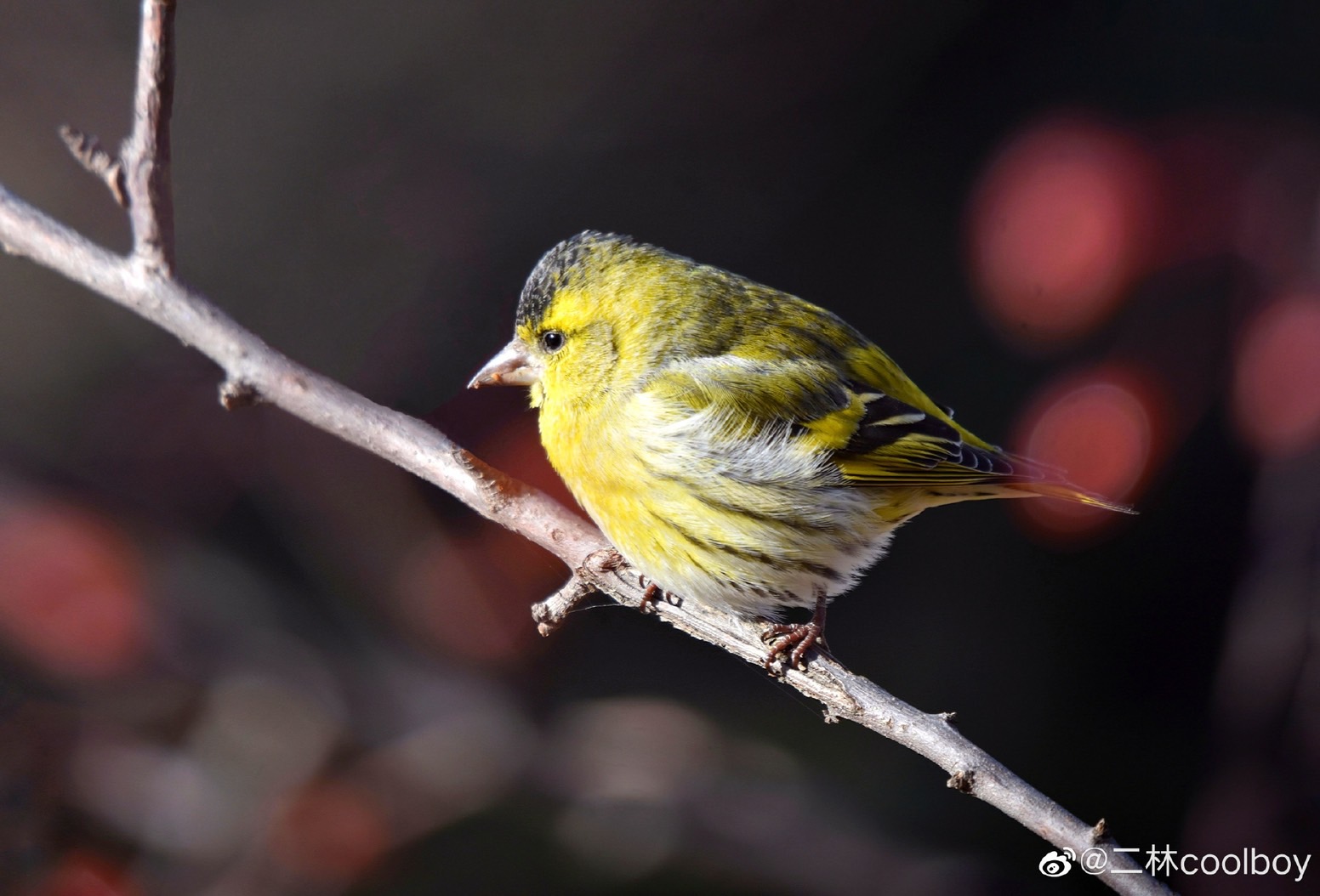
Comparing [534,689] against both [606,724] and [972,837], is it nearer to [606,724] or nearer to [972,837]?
[606,724]

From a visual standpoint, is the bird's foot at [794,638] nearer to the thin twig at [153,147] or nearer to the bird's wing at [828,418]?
the bird's wing at [828,418]

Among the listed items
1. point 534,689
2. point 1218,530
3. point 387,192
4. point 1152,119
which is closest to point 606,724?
point 534,689

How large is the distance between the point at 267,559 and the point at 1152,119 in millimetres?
1055

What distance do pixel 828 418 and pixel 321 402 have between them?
433 millimetres

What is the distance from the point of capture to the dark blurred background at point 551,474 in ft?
3.32

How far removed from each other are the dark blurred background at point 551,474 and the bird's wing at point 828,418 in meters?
0.19

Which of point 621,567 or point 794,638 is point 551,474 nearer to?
point 621,567

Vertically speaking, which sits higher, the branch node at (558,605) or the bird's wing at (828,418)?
the bird's wing at (828,418)

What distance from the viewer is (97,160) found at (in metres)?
0.71

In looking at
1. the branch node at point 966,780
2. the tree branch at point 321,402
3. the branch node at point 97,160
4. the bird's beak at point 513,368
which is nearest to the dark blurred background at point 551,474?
the bird's beak at point 513,368

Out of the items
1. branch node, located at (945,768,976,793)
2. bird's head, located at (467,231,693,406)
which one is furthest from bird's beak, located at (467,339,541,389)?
branch node, located at (945,768,976,793)

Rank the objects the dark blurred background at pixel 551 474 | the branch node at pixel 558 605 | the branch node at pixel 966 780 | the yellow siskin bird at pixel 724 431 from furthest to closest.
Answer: the dark blurred background at pixel 551 474, the yellow siskin bird at pixel 724 431, the branch node at pixel 558 605, the branch node at pixel 966 780

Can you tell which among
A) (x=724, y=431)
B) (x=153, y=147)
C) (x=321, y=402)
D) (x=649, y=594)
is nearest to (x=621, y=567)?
(x=649, y=594)

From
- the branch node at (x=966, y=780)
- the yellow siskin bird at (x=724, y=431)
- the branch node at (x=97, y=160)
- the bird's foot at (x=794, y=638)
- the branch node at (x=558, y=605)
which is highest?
the yellow siskin bird at (x=724, y=431)
